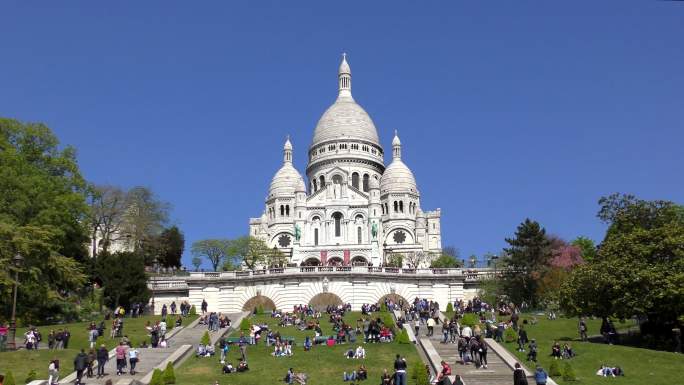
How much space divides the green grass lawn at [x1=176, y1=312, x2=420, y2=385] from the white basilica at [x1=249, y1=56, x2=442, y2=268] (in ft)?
176

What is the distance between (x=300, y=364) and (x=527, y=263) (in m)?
31.8

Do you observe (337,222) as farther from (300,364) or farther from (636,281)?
(300,364)

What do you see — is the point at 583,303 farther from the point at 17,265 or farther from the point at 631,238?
the point at 17,265

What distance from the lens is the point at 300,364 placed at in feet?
113

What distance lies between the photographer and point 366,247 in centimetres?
9925

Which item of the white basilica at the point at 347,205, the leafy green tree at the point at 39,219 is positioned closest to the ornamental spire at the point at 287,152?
the white basilica at the point at 347,205

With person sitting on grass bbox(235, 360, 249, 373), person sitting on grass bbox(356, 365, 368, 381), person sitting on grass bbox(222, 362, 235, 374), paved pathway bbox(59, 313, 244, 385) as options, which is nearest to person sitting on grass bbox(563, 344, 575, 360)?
person sitting on grass bbox(356, 365, 368, 381)

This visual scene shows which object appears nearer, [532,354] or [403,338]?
[532,354]

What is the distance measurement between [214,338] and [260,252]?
1900 inches

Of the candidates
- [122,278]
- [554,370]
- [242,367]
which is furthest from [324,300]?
[554,370]

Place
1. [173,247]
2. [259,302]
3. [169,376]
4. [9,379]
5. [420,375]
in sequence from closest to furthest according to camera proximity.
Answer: [9,379] → [420,375] → [169,376] → [259,302] → [173,247]

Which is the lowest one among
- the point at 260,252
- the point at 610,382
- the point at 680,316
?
the point at 610,382

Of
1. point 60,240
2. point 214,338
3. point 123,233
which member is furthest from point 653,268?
point 123,233

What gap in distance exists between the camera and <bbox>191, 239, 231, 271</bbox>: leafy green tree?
93.6m
